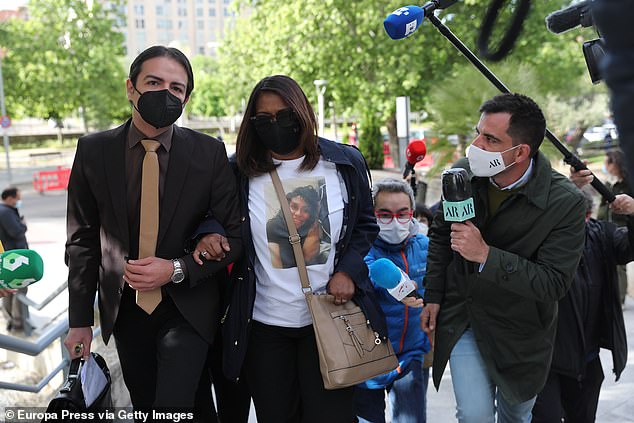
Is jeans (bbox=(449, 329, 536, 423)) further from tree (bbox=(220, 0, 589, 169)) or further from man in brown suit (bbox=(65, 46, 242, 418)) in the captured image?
tree (bbox=(220, 0, 589, 169))

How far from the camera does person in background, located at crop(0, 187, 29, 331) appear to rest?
24.6 feet

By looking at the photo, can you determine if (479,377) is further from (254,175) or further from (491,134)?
(254,175)

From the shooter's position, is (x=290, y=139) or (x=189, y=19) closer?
(x=290, y=139)

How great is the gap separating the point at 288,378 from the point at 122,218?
994 millimetres

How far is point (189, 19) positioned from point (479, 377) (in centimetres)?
11593

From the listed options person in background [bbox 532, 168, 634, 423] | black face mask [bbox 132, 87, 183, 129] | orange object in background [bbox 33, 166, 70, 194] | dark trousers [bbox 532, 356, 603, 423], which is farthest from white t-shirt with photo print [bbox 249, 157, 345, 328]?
orange object in background [bbox 33, 166, 70, 194]

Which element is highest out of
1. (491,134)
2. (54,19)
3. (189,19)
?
(189,19)

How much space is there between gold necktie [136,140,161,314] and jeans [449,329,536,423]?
1.36 meters

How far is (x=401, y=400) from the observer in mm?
3539

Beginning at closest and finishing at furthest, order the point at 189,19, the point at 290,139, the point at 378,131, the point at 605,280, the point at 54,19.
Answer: the point at 290,139
the point at 605,280
the point at 378,131
the point at 54,19
the point at 189,19

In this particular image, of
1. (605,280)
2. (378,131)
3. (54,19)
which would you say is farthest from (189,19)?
(605,280)

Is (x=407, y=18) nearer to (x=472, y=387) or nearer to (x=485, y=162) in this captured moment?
(x=485, y=162)

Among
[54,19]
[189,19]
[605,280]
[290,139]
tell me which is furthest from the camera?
[189,19]

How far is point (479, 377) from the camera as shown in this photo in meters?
3.00
